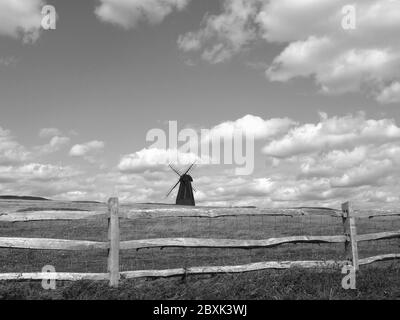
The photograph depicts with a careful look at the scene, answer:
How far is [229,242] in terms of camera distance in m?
9.95

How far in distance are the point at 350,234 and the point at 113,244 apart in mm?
5875

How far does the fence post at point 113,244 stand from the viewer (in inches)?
342

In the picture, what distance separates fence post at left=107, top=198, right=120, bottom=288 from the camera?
8.69 m

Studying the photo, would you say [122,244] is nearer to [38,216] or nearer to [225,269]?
[38,216]

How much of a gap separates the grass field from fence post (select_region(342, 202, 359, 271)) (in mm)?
467

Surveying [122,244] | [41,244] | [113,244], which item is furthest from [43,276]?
[122,244]

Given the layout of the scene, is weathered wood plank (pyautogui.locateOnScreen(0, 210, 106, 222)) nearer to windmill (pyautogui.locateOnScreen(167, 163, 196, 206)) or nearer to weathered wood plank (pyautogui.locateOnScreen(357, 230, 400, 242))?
weathered wood plank (pyautogui.locateOnScreen(357, 230, 400, 242))

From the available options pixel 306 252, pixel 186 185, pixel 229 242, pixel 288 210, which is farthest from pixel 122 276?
pixel 186 185

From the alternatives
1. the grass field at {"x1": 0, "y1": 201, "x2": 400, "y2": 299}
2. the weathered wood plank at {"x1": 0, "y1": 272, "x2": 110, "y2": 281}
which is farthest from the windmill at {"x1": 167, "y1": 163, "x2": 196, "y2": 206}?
the weathered wood plank at {"x1": 0, "y1": 272, "x2": 110, "y2": 281}

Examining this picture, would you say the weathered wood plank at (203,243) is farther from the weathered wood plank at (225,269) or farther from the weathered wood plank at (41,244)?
the weathered wood plank at (41,244)

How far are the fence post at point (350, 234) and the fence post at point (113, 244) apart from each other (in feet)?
18.9

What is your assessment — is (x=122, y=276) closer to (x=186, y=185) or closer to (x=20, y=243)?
(x=20, y=243)

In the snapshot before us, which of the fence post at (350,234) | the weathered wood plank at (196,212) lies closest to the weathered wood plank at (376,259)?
the fence post at (350,234)

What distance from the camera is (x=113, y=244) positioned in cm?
893
